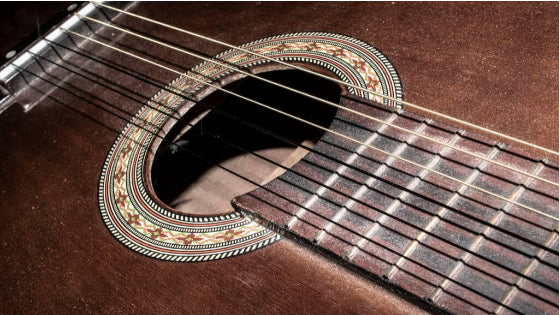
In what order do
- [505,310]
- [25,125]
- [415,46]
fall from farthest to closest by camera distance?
[25,125], [415,46], [505,310]

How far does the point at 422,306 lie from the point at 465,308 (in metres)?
0.07

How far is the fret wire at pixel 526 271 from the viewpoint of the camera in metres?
0.74

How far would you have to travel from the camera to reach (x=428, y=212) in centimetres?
85

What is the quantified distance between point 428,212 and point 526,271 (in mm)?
170

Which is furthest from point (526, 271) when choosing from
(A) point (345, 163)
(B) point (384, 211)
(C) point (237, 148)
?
(C) point (237, 148)

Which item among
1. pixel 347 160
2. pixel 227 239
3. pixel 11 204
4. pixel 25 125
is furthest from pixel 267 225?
pixel 25 125

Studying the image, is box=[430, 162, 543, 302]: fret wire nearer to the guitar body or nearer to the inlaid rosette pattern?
the guitar body

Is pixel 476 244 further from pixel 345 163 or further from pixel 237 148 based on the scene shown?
pixel 237 148

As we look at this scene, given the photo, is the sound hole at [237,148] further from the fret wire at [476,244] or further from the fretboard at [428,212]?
the fret wire at [476,244]

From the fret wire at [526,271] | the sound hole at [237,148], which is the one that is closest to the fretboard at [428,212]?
the fret wire at [526,271]

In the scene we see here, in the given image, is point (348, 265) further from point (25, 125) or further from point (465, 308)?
point (25, 125)

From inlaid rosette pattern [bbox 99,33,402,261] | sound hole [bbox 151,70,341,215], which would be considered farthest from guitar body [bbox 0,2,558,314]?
sound hole [bbox 151,70,341,215]

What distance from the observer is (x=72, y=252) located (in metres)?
1.05

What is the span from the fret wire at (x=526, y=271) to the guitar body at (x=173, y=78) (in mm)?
103
